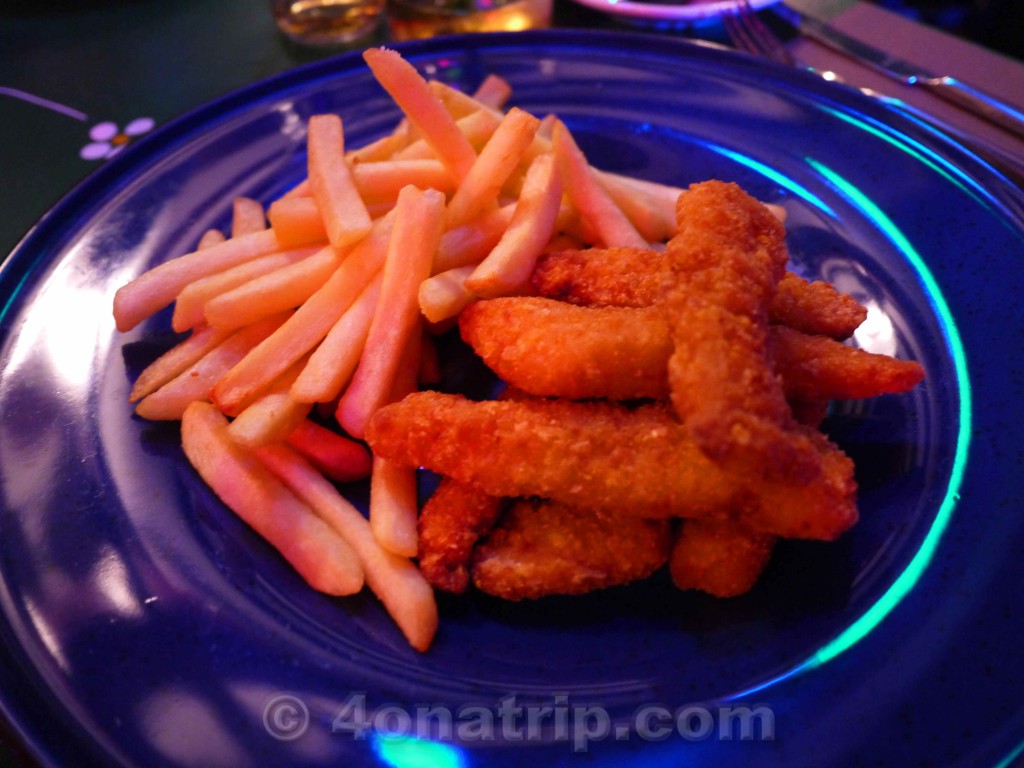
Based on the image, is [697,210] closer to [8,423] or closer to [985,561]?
[985,561]

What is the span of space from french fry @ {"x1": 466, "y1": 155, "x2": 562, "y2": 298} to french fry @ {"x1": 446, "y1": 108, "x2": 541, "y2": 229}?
7cm

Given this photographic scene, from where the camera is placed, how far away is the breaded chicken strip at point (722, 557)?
1482 millimetres

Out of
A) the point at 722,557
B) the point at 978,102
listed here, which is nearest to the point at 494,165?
the point at 722,557

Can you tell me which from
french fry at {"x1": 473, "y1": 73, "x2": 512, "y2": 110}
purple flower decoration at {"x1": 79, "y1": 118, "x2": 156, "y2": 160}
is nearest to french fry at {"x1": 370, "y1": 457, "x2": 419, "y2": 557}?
french fry at {"x1": 473, "y1": 73, "x2": 512, "y2": 110}

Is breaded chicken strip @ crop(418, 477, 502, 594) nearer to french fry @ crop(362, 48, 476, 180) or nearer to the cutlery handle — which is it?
french fry @ crop(362, 48, 476, 180)

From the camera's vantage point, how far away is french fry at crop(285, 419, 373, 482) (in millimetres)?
1756

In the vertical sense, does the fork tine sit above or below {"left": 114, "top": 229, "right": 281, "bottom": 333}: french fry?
above

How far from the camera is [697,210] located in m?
1.64

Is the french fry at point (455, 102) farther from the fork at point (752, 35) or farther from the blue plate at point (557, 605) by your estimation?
the fork at point (752, 35)

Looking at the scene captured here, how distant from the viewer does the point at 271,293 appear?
182 cm

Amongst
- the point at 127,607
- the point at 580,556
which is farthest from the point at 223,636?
the point at 580,556

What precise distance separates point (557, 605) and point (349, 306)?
87 cm

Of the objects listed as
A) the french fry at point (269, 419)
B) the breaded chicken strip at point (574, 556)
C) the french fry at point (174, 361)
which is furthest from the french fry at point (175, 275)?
the breaded chicken strip at point (574, 556)

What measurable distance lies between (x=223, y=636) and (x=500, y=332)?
2.77 feet
